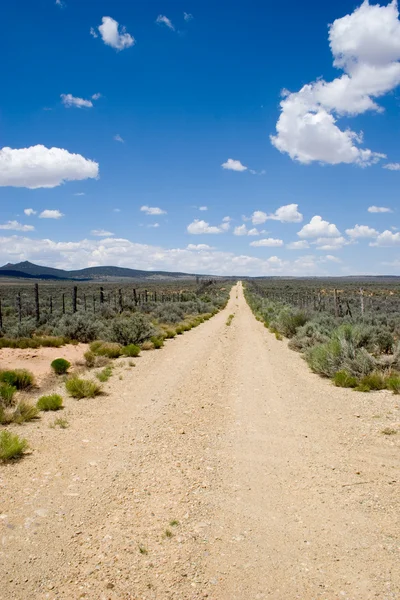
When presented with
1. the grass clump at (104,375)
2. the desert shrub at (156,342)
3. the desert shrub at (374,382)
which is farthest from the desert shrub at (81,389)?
the desert shrub at (156,342)

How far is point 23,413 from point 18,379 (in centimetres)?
315

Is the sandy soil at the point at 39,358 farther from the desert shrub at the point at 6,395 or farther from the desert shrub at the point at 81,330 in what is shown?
the desert shrub at the point at 6,395

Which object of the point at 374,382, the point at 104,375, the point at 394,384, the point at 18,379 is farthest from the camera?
the point at 104,375

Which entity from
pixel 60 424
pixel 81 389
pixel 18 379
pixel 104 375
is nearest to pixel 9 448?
pixel 60 424

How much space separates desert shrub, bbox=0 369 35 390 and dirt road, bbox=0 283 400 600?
2.36 m

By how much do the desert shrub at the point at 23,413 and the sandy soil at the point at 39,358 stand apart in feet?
12.1

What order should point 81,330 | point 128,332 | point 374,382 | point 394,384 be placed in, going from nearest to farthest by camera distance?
1. point 394,384
2. point 374,382
3. point 128,332
4. point 81,330

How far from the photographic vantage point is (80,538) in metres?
4.78

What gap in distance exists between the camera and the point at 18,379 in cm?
1187

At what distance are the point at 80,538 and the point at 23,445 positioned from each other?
9.49 feet

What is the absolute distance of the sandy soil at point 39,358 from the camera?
1483 centimetres

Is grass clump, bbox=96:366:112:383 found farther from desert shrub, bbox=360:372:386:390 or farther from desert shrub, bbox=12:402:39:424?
desert shrub, bbox=360:372:386:390

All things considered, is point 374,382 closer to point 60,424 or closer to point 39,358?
point 60,424

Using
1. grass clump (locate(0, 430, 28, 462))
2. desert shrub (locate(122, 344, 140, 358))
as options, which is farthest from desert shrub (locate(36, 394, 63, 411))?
desert shrub (locate(122, 344, 140, 358))
